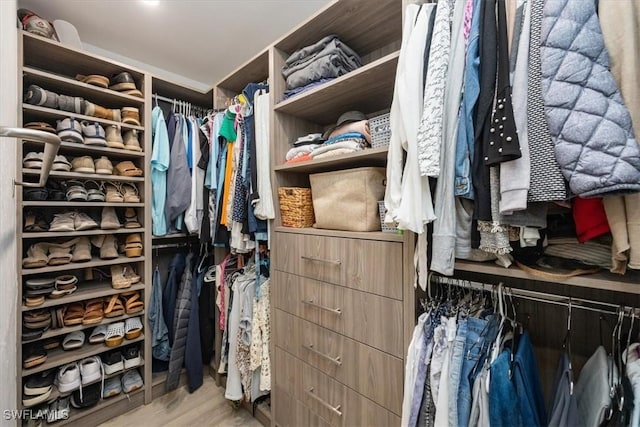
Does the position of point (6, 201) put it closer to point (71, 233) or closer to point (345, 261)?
point (71, 233)

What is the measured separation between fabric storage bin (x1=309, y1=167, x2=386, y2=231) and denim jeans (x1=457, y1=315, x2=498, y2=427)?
46cm

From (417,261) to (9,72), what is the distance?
137 centimetres

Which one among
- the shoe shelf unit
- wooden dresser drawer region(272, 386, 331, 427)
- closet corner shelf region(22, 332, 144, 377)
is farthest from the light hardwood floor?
closet corner shelf region(22, 332, 144, 377)

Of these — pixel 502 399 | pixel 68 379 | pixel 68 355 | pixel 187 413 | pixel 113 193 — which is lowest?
pixel 187 413

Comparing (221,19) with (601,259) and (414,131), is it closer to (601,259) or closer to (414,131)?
(414,131)

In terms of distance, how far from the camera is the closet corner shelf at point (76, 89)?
1354 mm

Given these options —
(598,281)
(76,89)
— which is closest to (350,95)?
(598,281)

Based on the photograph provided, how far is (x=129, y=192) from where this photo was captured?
65.8 inches

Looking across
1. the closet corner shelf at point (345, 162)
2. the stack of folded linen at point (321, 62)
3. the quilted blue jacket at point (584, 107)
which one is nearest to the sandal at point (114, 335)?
the closet corner shelf at point (345, 162)

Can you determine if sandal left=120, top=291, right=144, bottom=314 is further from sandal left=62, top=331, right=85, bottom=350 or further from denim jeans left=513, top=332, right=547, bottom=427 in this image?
denim jeans left=513, top=332, right=547, bottom=427

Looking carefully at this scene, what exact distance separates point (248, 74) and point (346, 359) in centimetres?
163

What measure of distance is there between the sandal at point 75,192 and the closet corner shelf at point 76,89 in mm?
520

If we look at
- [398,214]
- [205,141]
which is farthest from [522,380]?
[205,141]

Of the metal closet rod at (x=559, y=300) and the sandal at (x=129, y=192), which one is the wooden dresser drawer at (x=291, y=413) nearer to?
the metal closet rod at (x=559, y=300)
